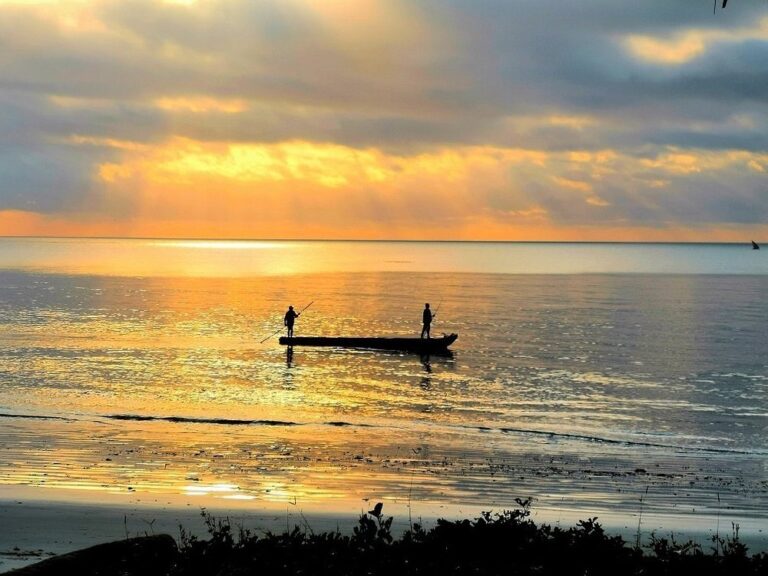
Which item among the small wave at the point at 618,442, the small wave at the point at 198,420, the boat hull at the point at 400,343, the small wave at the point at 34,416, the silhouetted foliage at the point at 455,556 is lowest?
the small wave at the point at 34,416

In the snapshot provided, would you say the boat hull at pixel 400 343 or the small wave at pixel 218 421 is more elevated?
the boat hull at pixel 400 343

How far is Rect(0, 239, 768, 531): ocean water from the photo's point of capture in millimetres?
19047

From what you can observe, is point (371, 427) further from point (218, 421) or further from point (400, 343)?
point (400, 343)

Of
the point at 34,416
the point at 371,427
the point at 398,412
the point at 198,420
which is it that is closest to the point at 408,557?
the point at 371,427

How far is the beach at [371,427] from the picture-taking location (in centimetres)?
1644

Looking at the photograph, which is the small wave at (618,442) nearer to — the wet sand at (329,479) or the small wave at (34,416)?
the wet sand at (329,479)

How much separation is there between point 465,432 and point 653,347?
96.3 ft

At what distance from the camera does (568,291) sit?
111250mm

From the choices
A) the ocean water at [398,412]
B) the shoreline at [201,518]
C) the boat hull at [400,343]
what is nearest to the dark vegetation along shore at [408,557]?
the shoreline at [201,518]

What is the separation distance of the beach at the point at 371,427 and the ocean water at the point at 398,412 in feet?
0.42

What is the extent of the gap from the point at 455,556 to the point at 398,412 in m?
21.1

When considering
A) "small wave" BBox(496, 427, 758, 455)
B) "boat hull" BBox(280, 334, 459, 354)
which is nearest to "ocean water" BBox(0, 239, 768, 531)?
"small wave" BBox(496, 427, 758, 455)

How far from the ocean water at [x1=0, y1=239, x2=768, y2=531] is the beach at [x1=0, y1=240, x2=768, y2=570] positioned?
13 centimetres

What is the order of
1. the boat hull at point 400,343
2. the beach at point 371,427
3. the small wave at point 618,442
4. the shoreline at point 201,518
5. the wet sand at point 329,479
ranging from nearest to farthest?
1. the shoreline at point 201,518
2. the wet sand at point 329,479
3. the beach at point 371,427
4. the small wave at point 618,442
5. the boat hull at point 400,343
